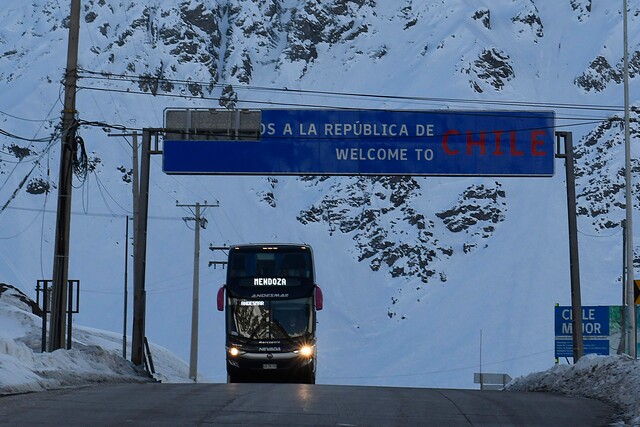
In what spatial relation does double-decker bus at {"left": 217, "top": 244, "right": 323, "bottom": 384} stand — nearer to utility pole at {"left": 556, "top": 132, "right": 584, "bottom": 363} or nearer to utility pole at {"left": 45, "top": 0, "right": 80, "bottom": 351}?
utility pole at {"left": 45, "top": 0, "right": 80, "bottom": 351}

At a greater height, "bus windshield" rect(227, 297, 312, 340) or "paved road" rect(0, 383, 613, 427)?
"bus windshield" rect(227, 297, 312, 340)

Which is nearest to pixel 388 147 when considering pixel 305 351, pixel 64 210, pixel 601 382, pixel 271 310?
pixel 271 310

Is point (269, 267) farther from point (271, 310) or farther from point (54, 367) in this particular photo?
point (54, 367)

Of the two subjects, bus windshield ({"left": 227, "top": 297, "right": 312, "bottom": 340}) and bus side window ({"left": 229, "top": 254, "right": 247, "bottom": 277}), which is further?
A: bus windshield ({"left": 227, "top": 297, "right": 312, "bottom": 340})

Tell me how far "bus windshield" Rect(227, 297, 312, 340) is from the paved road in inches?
411

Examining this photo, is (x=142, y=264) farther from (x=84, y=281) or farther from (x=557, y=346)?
(x=84, y=281)

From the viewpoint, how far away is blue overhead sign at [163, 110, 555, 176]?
33594 millimetres

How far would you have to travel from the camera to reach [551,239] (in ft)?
575

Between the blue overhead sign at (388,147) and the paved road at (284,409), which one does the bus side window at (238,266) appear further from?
the paved road at (284,409)

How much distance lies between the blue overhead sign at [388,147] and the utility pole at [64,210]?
552cm

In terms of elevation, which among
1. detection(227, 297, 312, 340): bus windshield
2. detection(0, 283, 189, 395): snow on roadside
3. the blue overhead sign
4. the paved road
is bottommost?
the paved road

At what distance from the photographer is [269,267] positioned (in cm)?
3055

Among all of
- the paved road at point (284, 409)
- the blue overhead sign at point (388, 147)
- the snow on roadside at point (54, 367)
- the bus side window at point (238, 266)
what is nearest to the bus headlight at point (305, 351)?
the bus side window at point (238, 266)

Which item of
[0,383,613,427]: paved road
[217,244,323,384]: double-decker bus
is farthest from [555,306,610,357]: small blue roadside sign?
[0,383,613,427]: paved road
